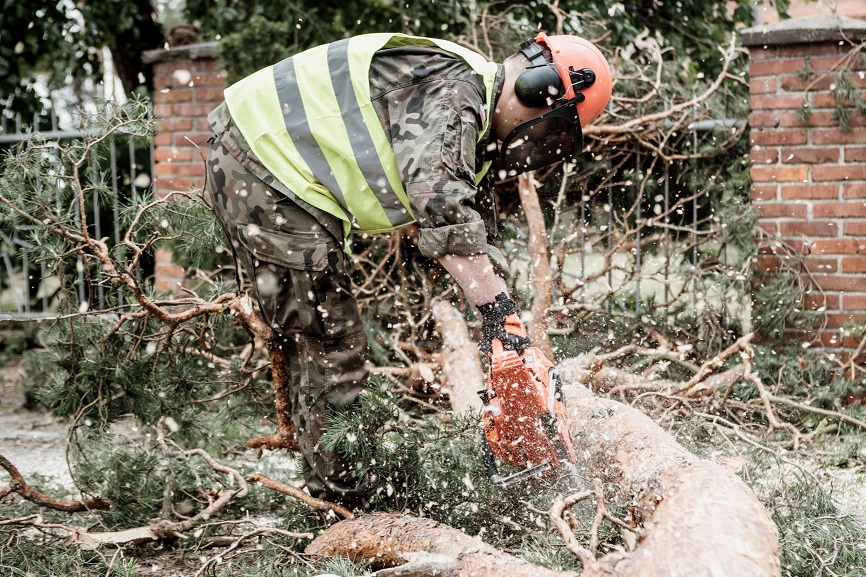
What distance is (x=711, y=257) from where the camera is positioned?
457 centimetres

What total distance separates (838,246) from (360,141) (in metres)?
3.04

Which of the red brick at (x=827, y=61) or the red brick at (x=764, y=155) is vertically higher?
the red brick at (x=827, y=61)

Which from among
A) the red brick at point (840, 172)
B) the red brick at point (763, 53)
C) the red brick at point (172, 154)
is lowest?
the red brick at point (840, 172)

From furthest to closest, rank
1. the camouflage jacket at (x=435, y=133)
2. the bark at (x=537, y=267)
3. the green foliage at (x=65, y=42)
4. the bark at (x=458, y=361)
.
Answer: the green foliage at (x=65, y=42)
the bark at (x=537, y=267)
the bark at (x=458, y=361)
the camouflage jacket at (x=435, y=133)

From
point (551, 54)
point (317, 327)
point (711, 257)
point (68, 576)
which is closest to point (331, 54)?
point (551, 54)

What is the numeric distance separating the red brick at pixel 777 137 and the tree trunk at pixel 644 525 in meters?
2.20

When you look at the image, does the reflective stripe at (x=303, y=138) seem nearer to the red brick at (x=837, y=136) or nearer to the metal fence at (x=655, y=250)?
the metal fence at (x=655, y=250)

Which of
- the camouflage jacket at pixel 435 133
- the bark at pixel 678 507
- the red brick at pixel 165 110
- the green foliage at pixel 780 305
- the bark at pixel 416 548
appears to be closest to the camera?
the bark at pixel 678 507

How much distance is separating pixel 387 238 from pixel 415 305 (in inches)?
16.1

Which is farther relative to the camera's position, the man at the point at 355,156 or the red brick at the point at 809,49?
the red brick at the point at 809,49

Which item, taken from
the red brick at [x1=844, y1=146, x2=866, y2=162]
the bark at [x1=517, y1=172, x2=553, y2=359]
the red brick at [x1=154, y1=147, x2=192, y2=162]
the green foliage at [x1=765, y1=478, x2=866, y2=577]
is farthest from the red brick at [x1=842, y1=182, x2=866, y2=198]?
the red brick at [x1=154, y1=147, x2=192, y2=162]

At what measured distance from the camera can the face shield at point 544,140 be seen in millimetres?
2592

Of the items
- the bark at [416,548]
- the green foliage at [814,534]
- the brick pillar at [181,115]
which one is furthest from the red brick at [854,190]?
the brick pillar at [181,115]

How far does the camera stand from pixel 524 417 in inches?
94.4
